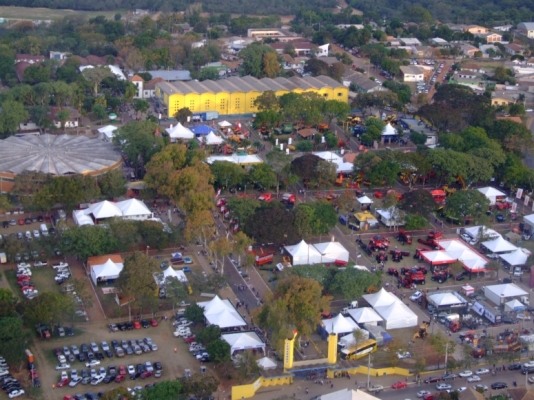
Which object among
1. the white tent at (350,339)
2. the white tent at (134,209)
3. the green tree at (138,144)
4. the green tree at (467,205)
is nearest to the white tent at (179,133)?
the green tree at (138,144)

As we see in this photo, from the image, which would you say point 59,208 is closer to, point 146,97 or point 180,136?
point 180,136

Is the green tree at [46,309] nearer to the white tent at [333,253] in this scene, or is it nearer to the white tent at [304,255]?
the white tent at [304,255]

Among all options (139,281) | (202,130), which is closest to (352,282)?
A: (139,281)

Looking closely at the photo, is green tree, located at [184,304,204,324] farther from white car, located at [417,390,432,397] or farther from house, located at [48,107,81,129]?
house, located at [48,107,81,129]

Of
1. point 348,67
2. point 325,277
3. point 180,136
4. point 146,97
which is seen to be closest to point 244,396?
point 325,277

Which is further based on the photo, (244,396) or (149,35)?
(149,35)

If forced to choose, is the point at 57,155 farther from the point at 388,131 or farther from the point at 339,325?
the point at 388,131

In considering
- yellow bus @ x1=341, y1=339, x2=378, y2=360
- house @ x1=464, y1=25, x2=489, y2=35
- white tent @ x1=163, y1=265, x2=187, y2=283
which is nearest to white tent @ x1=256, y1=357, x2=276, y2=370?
yellow bus @ x1=341, y1=339, x2=378, y2=360
